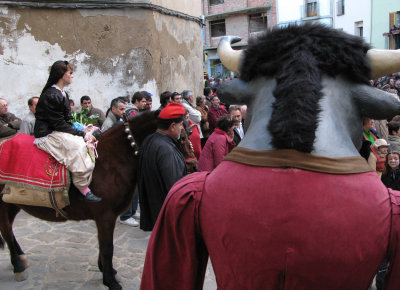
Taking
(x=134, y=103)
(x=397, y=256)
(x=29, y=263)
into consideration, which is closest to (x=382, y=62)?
(x=397, y=256)

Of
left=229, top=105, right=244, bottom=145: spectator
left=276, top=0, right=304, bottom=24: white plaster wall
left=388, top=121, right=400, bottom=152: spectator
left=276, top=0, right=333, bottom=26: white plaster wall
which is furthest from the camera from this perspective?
left=276, top=0, right=304, bottom=24: white plaster wall

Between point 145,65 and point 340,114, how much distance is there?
26.1 ft

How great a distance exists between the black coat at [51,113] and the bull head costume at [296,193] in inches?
107

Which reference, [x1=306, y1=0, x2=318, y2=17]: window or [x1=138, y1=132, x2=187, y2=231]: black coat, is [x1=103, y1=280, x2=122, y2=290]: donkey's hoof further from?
[x1=306, y1=0, x2=318, y2=17]: window

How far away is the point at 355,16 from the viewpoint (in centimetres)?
2948

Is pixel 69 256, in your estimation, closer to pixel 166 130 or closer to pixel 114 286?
pixel 114 286

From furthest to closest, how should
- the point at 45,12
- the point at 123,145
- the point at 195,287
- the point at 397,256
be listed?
the point at 45,12, the point at 123,145, the point at 195,287, the point at 397,256

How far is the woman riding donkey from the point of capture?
3801mm

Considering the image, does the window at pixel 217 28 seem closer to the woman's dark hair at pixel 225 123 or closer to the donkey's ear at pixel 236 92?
the woman's dark hair at pixel 225 123

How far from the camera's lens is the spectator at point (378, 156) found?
4539 millimetres

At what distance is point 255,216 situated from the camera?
4.27 feet

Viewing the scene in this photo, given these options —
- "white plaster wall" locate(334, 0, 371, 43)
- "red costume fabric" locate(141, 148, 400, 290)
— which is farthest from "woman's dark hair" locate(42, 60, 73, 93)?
"white plaster wall" locate(334, 0, 371, 43)

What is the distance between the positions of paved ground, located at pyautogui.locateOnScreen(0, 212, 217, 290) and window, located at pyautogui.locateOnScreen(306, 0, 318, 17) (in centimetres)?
3073

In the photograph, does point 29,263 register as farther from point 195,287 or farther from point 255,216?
point 255,216
